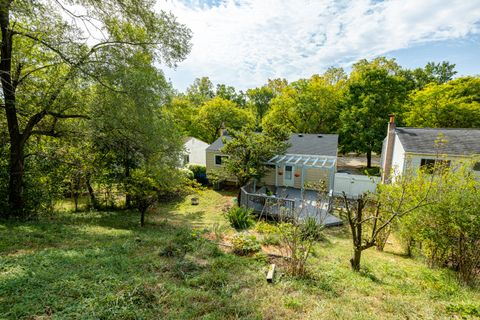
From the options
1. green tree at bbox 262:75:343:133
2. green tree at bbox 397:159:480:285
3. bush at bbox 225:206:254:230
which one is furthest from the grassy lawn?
green tree at bbox 262:75:343:133

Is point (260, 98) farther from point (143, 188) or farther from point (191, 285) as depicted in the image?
point (191, 285)

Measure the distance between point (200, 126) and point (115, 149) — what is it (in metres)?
18.7

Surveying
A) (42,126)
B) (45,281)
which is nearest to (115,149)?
(42,126)

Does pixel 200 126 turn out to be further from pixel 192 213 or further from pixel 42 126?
pixel 42 126

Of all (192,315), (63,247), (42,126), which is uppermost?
(42,126)

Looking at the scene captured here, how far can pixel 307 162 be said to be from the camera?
14156mm

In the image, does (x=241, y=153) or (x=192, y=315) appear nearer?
(x=192, y=315)

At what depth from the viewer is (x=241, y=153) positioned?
1307 centimetres

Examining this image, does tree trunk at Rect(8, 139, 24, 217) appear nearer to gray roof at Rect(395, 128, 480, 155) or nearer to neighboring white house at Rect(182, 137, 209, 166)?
neighboring white house at Rect(182, 137, 209, 166)

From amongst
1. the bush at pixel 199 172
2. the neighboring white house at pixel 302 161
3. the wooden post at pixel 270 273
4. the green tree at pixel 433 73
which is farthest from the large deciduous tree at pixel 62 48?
the green tree at pixel 433 73

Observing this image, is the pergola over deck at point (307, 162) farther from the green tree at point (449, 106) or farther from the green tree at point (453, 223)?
the green tree at point (449, 106)

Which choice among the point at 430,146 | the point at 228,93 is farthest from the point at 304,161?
the point at 228,93

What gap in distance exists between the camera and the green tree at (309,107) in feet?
79.9

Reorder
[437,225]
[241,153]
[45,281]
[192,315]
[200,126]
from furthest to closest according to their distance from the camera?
[200,126], [241,153], [437,225], [45,281], [192,315]
